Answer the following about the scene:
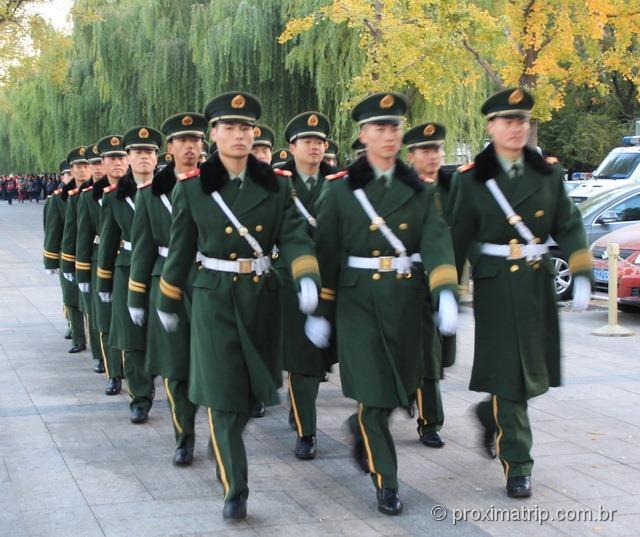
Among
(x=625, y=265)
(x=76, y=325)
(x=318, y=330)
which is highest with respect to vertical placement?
(x=318, y=330)

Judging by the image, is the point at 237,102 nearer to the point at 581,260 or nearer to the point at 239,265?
the point at 239,265

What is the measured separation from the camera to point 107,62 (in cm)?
2723

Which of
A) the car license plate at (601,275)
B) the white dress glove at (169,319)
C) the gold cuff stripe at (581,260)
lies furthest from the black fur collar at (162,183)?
the car license plate at (601,275)

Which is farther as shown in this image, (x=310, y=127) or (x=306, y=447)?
(x=310, y=127)

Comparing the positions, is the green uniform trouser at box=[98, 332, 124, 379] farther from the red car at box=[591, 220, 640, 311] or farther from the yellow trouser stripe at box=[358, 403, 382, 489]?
the red car at box=[591, 220, 640, 311]

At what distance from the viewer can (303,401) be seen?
7270 mm

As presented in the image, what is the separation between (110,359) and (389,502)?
4106 millimetres

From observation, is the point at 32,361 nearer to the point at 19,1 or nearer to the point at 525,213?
the point at 525,213

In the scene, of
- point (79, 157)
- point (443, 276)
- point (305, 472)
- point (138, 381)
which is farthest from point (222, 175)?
point (79, 157)

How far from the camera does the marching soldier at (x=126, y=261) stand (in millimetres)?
8250

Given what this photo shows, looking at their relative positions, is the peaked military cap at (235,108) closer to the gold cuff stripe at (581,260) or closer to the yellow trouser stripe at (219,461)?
the yellow trouser stripe at (219,461)

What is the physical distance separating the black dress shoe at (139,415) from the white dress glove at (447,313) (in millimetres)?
3111

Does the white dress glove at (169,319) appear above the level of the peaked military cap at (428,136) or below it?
below

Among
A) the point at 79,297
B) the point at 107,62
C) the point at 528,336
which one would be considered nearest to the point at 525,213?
the point at 528,336
